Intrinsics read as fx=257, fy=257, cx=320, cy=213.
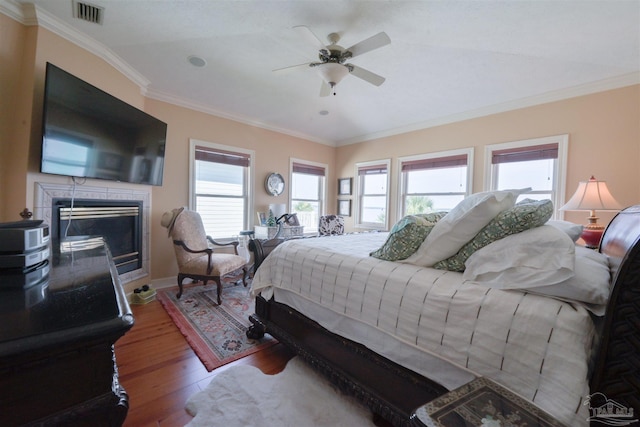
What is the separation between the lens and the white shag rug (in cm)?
142

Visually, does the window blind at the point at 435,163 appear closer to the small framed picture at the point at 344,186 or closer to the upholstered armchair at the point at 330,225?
the small framed picture at the point at 344,186

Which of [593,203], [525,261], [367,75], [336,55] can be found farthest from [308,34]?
[593,203]

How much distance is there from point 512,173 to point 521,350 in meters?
3.46

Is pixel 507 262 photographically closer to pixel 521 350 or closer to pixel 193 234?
pixel 521 350

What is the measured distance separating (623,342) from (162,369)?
2.42 metres

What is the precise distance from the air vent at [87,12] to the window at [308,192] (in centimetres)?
321

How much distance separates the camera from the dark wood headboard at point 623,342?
72cm

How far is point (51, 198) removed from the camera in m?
2.31

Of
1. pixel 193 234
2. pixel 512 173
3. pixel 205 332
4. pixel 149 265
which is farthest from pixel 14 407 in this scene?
pixel 512 173

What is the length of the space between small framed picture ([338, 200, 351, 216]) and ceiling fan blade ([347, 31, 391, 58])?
3542 mm

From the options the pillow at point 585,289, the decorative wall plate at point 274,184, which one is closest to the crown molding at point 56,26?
the decorative wall plate at point 274,184

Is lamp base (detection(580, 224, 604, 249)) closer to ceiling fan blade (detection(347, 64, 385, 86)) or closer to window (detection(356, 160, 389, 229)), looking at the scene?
ceiling fan blade (detection(347, 64, 385, 86))

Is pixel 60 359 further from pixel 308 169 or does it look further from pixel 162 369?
pixel 308 169

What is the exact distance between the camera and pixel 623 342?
74 centimetres
